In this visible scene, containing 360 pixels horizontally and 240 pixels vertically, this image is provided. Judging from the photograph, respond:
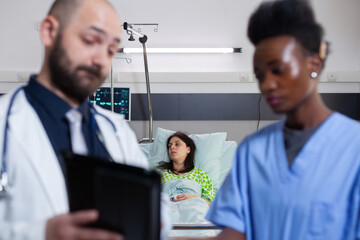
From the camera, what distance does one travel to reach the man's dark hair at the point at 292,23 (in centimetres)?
88

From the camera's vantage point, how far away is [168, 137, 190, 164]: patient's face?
2.85 m

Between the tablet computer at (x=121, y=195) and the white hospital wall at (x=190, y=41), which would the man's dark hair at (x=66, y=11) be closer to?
the tablet computer at (x=121, y=195)

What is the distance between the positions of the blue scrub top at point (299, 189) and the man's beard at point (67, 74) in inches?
18.6

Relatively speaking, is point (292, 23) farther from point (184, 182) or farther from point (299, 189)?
point (184, 182)

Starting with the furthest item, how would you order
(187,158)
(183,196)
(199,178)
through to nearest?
(187,158) < (199,178) < (183,196)

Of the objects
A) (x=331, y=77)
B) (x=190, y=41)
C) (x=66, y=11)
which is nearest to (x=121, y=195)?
(x=66, y=11)

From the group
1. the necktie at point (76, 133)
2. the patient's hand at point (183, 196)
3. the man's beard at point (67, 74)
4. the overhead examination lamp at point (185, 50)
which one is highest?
the overhead examination lamp at point (185, 50)

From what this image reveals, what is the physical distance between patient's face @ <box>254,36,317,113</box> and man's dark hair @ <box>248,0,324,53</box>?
0.02 metres

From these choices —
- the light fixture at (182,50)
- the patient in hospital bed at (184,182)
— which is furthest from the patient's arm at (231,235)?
the light fixture at (182,50)

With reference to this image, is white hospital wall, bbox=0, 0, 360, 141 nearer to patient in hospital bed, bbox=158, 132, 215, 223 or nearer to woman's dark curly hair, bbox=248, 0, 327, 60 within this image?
patient in hospital bed, bbox=158, 132, 215, 223

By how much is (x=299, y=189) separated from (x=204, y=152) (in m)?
2.12

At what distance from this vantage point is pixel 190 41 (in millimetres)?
3424

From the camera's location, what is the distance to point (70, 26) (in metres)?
0.84

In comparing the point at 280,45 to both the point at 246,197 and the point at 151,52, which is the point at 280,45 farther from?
the point at 151,52
